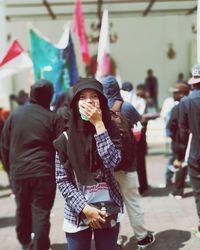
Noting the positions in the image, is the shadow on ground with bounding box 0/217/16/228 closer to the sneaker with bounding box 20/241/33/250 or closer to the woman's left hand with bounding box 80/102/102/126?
the sneaker with bounding box 20/241/33/250

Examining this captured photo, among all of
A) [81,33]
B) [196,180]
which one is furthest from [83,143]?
[81,33]

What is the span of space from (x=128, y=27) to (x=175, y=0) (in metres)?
3.39

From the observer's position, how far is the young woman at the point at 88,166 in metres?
3.08

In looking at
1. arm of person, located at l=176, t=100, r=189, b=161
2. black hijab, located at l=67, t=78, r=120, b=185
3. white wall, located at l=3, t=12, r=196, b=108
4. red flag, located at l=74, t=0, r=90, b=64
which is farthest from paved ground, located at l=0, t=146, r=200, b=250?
white wall, located at l=3, t=12, r=196, b=108

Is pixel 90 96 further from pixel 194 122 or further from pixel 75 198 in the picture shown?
pixel 194 122

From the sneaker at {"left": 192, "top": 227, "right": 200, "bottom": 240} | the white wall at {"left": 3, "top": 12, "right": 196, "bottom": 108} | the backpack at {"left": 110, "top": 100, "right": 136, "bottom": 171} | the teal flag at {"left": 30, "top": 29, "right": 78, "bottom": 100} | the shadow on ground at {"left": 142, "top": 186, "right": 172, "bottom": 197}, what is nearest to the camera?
the backpack at {"left": 110, "top": 100, "right": 136, "bottom": 171}

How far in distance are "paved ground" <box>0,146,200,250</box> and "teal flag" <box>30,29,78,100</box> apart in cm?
195

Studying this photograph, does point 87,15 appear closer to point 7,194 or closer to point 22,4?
point 22,4

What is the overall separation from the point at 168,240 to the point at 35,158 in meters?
1.83

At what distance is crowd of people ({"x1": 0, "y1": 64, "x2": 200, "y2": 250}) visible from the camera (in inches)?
122

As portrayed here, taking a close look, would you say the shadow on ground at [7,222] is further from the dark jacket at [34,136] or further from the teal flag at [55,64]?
the teal flag at [55,64]

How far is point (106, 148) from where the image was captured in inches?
121

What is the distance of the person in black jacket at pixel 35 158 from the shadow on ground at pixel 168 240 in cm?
107

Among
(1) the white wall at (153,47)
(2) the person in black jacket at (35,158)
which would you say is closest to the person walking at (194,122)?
(2) the person in black jacket at (35,158)
